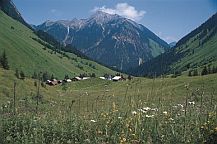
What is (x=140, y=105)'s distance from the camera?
1314 cm

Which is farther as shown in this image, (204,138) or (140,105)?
(140,105)

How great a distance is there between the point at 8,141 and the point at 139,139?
10.3 feet

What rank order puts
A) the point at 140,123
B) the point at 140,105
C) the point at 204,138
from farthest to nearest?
the point at 140,105
the point at 140,123
the point at 204,138

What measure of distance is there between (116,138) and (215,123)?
2377mm

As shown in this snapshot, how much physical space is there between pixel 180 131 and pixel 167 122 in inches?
32.6

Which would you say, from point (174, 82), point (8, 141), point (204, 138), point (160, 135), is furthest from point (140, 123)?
point (174, 82)

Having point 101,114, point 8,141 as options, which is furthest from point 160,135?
point 8,141

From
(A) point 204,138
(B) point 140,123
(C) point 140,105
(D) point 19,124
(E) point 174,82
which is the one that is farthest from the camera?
(E) point 174,82

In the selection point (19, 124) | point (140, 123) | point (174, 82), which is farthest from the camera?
point (174, 82)

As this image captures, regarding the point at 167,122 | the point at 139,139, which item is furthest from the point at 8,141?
the point at 167,122

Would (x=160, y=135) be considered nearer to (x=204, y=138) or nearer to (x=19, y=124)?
(x=204, y=138)

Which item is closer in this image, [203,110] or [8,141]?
[8,141]

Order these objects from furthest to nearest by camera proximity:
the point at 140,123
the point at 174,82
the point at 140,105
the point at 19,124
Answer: the point at 174,82 → the point at 140,105 → the point at 19,124 → the point at 140,123

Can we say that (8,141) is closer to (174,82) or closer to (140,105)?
(140,105)
